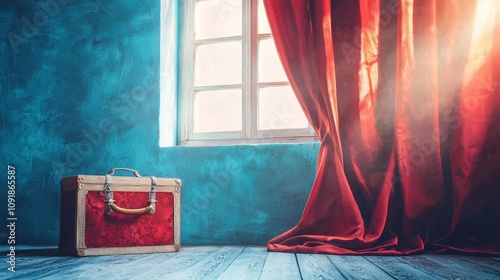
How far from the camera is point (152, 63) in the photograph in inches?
105

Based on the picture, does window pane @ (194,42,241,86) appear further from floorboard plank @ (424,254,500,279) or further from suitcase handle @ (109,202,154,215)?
floorboard plank @ (424,254,500,279)

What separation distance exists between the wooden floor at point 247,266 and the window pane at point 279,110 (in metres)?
0.90

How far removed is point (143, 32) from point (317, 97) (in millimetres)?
1189

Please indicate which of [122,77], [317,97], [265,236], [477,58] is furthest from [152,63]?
[477,58]

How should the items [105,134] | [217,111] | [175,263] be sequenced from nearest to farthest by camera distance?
[175,263]
[105,134]
[217,111]

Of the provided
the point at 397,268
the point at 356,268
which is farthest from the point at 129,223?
the point at 397,268

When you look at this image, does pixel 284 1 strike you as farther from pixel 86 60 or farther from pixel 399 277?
pixel 399 277

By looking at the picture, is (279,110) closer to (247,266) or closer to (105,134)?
(105,134)

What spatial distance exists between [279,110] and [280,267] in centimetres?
128

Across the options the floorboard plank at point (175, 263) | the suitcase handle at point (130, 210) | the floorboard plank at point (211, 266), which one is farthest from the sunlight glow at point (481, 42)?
the suitcase handle at point (130, 210)

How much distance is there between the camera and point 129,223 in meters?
2.04

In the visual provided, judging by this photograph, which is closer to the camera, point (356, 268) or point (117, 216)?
point (356, 268)

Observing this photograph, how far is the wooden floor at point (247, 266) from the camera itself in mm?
1391

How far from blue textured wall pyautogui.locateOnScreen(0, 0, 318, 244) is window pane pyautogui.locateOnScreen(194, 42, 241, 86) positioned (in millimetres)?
308
